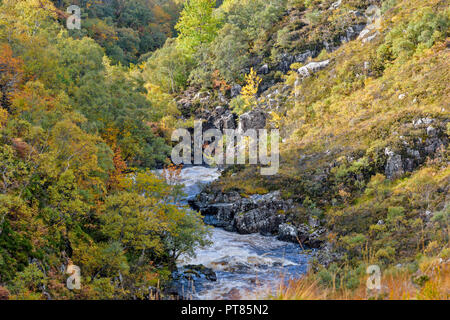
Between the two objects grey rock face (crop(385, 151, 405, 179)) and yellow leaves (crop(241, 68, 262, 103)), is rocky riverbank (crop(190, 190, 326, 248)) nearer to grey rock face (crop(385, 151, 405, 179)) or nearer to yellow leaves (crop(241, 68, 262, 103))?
grey rock face (crop(385, 151, 405, 179))

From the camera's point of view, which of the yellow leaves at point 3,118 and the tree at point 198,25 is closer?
the yellow leaves at point 3,118

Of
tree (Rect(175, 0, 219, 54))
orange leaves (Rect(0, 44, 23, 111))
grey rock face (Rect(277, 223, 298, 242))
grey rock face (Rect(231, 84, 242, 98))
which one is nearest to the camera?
orange leaves (Rect(0, 44, 23, 111))

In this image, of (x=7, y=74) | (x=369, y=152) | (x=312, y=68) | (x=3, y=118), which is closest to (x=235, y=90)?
(x=312, y=68)

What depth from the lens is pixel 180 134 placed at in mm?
50000

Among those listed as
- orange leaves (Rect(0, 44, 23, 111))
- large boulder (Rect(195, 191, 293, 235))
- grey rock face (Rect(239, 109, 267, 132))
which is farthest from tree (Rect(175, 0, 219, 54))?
orange leaves (Rect(0, 44, 23, 111))

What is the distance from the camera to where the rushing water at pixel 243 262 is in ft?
59.4

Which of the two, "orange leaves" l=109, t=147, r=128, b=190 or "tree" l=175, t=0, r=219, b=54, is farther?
"tree" l=175, t=0, r=219, b=54

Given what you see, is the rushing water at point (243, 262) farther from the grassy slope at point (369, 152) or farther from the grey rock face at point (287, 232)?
the grassy slope at point (369, 152)

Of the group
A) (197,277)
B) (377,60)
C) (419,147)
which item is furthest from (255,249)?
(377,60)
